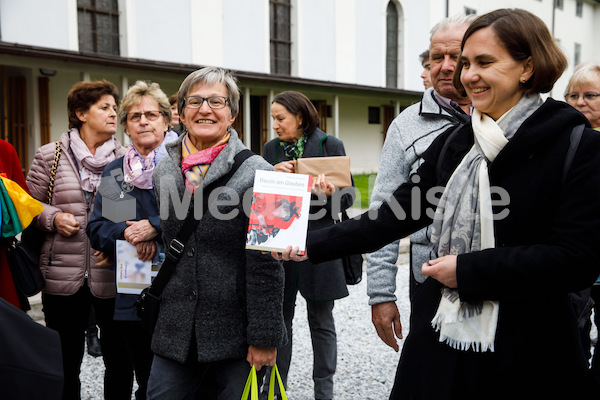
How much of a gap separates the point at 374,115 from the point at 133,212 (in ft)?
73.6

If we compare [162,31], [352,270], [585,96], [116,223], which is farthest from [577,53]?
[116,223]

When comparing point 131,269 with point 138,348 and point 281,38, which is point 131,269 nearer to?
point 138,348

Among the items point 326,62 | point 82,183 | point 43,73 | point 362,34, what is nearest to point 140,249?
point 82,183

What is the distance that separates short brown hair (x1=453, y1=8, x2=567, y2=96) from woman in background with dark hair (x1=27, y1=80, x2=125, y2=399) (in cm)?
262

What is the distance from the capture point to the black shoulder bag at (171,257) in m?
2.46

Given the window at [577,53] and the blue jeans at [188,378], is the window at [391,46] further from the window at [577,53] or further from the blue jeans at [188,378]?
the blue jeans at [188,378]

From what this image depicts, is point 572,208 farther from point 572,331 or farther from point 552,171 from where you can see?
point 572,331

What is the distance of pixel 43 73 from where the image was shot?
1338cm

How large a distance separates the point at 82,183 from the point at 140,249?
0.75m

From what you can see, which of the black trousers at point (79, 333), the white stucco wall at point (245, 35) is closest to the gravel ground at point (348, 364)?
the black trousers at point (79, 333)

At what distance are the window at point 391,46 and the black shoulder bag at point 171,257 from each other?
2309cm

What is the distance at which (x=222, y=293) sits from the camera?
2.46 meters

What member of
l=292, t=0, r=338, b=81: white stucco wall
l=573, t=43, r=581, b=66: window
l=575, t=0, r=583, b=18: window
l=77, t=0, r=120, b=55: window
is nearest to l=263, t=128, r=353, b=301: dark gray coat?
l=77, t=0, r=120, b=55: window

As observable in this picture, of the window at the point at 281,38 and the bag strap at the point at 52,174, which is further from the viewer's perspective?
the window at the point at 281,38
